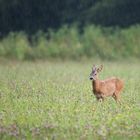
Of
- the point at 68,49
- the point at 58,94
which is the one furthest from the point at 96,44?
the point at 58,94

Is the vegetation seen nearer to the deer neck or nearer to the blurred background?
the blurred background

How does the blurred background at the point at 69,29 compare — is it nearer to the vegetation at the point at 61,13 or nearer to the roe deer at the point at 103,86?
the vegetation at the point at 61,13

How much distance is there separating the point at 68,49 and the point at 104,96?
21.8m

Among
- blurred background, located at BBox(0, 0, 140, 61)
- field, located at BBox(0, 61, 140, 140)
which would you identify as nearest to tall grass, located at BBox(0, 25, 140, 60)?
blurred background, located at BBox(0, 0, 140, 61)

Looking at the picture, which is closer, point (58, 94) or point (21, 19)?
point (58, 94)

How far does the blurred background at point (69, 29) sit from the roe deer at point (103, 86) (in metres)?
19.8

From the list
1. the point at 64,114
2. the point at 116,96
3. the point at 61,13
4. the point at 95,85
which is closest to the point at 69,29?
the point at 61,13

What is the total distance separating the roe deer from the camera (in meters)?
15.5

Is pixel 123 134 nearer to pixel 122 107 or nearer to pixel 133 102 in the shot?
pixel 122 107

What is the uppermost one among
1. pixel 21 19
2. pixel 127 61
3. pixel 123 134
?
pixel 21 19

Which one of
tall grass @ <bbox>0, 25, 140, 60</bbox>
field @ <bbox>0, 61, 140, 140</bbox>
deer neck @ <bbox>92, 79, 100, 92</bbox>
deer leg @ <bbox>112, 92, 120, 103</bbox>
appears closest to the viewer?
field @ <bbox>0, 61, 140, 140</bbox>

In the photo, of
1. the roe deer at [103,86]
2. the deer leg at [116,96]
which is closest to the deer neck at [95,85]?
the roe deer at [103,86]

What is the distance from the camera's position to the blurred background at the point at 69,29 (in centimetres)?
3734

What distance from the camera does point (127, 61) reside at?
119ft
